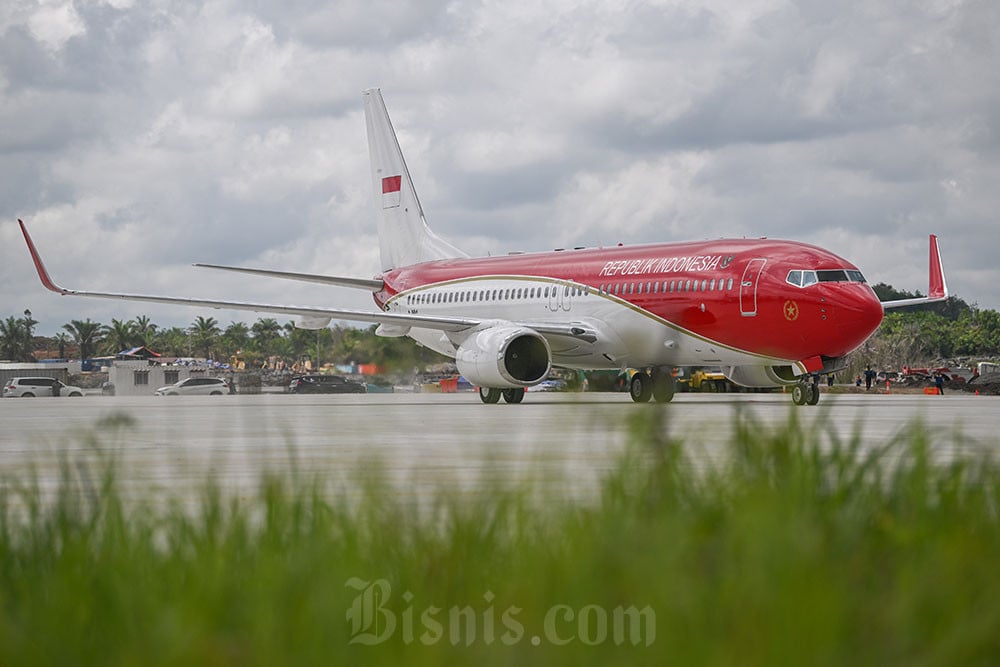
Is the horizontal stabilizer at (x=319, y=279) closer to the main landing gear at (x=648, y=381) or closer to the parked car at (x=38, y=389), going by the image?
the main landing gear at (x=648, y=381)

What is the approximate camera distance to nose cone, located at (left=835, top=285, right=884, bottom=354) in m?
25.2

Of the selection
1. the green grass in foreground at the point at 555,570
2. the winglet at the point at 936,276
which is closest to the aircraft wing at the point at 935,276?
the winglet at the point at 936,276

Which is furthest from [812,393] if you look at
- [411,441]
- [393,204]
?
[393,204]

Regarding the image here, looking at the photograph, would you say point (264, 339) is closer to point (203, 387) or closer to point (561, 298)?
point (561, 298)

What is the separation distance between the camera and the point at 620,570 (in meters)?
4.04

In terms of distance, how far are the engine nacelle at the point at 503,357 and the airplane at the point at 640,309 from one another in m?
0.04

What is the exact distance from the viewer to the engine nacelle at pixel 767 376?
2791cm

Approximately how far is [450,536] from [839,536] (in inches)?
57.0

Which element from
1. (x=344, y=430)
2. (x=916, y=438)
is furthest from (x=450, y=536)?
(x=344, y=430)

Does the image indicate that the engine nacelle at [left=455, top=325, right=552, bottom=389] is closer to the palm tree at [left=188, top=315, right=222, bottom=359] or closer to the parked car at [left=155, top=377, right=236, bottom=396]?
the parked car at [left=155, top=377, right=236, bottom=396]

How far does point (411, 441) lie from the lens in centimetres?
1512

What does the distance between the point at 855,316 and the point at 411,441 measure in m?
12.7

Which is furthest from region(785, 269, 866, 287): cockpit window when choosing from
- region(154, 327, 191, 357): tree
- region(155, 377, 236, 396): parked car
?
region(154, 327, 191, 357): tree

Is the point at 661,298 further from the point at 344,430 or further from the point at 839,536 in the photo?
the point at 839,536
